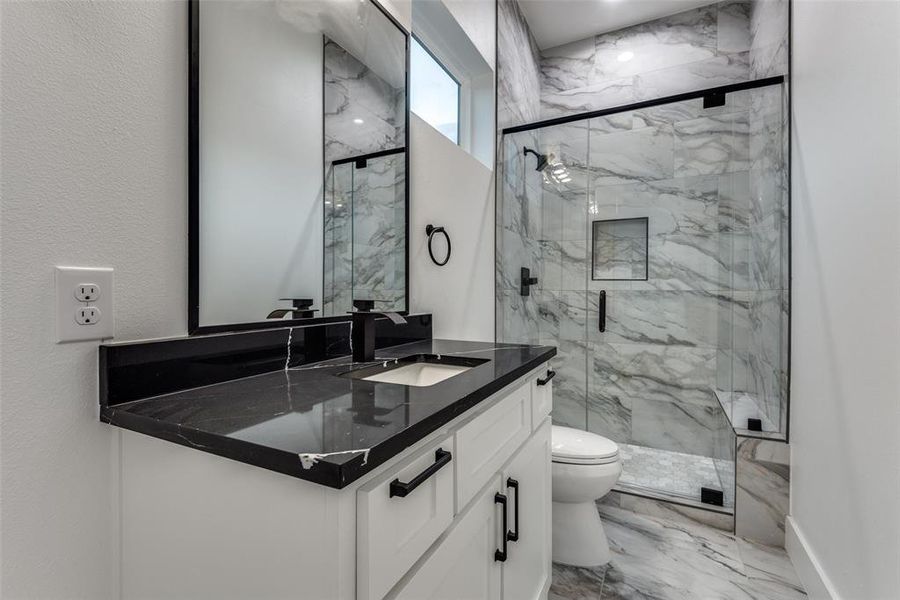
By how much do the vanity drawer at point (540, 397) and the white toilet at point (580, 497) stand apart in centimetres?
42

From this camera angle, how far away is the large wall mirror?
3.12ft

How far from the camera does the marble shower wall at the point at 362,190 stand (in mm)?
1298

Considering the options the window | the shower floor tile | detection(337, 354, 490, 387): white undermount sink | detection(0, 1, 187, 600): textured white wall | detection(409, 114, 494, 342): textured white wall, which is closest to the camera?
detection(0, 1, 187, 600): textured white wall

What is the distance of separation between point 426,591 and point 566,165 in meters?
2.79

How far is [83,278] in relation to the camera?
2.42ft

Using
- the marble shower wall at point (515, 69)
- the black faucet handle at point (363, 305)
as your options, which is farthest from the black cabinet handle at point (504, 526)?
the marble shower wall at point (515, 69)

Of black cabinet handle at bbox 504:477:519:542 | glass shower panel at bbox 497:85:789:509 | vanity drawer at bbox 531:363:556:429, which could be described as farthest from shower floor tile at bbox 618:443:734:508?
black cabinet handle at bbox 504:477:519:542

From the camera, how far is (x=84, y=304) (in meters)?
0.74

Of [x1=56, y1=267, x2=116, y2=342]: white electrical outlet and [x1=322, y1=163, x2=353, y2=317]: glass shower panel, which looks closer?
[x1=56, y1=267, x2=116, y2=342]: white electrical outlet

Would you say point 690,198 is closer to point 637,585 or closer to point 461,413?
point 637,585

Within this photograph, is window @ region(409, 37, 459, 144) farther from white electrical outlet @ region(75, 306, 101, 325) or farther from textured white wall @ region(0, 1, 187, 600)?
white electrical outlet @ region(75, 306, 101, 325)

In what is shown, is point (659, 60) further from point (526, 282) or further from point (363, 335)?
point (363, 335)

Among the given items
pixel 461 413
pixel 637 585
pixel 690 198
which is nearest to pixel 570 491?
pixel 637 585

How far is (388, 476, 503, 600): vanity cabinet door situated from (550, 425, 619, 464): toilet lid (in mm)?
711
